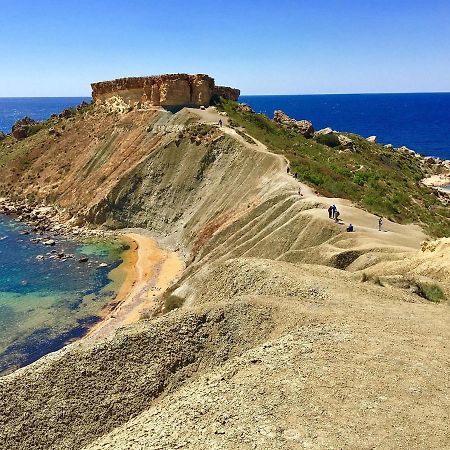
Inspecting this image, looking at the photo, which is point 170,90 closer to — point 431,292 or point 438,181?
point 438,181

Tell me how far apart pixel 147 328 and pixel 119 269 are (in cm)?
2710

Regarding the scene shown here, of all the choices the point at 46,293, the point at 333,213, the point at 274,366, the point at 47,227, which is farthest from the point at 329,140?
the point at 274,366

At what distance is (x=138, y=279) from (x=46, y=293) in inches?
297

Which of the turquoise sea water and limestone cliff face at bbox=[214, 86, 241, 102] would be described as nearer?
the turquoise sea water

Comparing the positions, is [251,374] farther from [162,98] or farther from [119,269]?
[162,98]

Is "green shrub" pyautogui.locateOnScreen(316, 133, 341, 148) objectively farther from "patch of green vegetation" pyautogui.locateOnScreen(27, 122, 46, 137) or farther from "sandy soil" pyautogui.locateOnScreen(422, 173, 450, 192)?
"patch of green vegetation" pyautogui.locateOnScreen(27, 122, 46, 137)

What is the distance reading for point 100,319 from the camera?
36.3 meters

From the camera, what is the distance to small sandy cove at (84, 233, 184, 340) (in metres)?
35.4

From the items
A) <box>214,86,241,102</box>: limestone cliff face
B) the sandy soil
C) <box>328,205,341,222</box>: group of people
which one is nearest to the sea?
<box>328,205,341,222</box>: group of people

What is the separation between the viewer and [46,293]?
40.8 metres

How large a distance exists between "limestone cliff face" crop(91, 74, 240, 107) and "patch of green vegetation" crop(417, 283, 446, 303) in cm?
5067

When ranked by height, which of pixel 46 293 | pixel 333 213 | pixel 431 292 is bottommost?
pixel 46 293

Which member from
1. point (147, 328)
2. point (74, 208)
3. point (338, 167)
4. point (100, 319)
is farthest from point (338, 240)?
point (74, 208)

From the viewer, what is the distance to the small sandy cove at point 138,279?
35.4 metres
